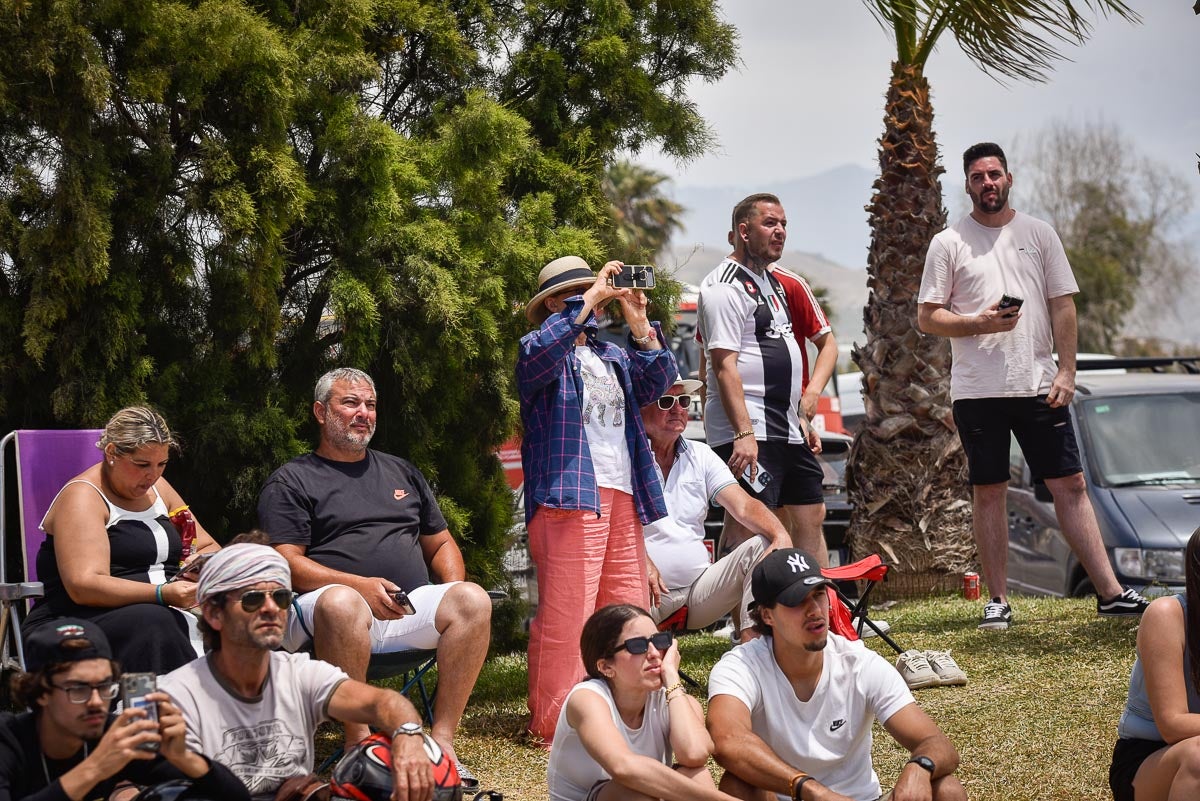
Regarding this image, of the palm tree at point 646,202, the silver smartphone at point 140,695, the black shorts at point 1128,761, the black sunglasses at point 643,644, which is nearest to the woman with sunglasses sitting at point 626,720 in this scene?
the black sunglasses at point 643,644

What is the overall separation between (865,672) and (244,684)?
1.80 metres

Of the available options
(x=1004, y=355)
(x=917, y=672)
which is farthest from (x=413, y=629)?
(x=1004, y=355)

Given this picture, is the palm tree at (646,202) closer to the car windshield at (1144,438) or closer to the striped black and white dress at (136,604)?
the car windshield at (1144,438)

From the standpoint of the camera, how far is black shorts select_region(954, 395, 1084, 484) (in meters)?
6.29

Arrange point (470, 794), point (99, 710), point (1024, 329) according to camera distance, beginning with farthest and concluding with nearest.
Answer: point (1024, 329) < point (470, 794) < point (99, 710)

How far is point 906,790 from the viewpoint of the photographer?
375 centimetres

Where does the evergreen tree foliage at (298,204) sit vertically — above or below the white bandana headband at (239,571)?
above

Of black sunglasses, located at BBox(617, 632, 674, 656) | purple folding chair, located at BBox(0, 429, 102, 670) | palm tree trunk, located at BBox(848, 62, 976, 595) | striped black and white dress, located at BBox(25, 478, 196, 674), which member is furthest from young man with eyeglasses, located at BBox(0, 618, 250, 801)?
palm tree trunk, located at BBox(848, 62, 976, 595)

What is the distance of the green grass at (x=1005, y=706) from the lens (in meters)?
4.66

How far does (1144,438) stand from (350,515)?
589 centimetres

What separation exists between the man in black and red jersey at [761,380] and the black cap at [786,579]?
5.84 ft

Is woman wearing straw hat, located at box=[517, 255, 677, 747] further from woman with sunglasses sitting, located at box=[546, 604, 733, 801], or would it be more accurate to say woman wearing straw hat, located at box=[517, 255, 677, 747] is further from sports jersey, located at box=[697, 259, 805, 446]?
woman with sunglasses sitting, located at box=[546, 604, 733, 801]

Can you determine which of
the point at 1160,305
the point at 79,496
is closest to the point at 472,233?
the point at 79,496

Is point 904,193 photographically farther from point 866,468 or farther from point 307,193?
point 307,193
